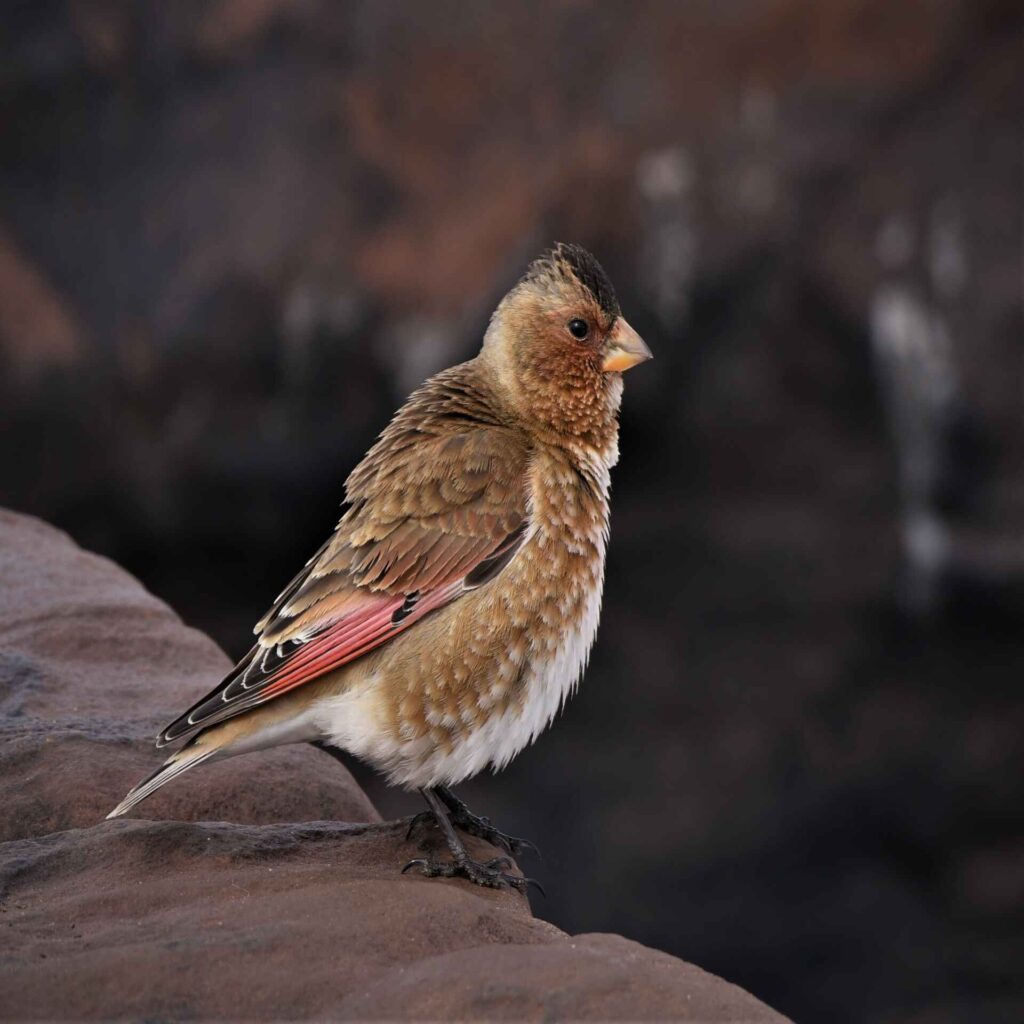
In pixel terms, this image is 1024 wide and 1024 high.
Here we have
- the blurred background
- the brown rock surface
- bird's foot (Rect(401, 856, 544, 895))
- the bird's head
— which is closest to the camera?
the brown rock surface

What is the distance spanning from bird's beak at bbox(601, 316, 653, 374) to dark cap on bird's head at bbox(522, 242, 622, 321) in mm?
57

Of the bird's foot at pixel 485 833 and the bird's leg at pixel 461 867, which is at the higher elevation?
the bird's foot at pixel 485 833

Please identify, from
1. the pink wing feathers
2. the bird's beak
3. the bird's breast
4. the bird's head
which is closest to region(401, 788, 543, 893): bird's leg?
the bird's breast

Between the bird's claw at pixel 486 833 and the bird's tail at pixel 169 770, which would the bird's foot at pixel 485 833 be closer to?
the bird's claw at pixel 486 833

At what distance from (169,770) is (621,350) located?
75.5 inches

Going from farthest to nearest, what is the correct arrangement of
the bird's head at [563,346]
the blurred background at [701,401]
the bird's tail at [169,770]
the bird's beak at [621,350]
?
the blurred background at [701,401] → the bird's beak at [621,350] → the bird's head at [563,346] → the bird's tail at [169,770]

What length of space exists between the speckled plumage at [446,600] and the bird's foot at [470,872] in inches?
10.1

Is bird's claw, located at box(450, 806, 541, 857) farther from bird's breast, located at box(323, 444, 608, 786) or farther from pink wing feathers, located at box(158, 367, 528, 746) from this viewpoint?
pink wing feathers, located at box(158, 367, 528, 746)

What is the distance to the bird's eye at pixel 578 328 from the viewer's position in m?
4.85

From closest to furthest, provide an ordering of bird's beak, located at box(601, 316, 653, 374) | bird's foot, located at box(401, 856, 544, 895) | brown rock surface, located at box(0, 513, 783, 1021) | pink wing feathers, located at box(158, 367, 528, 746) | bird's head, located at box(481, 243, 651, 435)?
1. brown rock surface, located at box(0, 513, 783, 1021)
2. bird's foot, located at box(401, 856, 544, 895)
3. pink wing feathers, located at box(158, 367, 528, 746)
4. bird's head, located at box(481, 243, 651, 435)
5. bird's beak, located at box(601, 316, 653, 374)

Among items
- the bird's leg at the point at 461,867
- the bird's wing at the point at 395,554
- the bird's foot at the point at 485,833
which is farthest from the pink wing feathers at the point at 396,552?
the bird's foot at the point at 485,833

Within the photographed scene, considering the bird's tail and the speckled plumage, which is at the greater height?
the speckled plumage

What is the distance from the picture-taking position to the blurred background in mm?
10125

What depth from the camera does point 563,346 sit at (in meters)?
4.81
